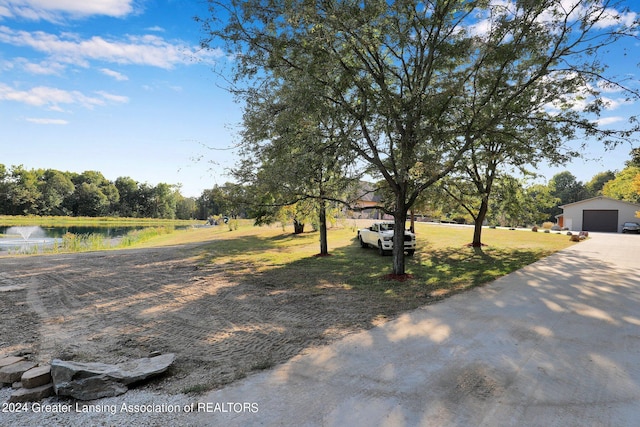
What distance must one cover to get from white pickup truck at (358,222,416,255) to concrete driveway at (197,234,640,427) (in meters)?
8.71

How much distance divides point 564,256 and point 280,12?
15.2 m

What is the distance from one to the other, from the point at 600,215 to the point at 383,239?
3515 centimetres

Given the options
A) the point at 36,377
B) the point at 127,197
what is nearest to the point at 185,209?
the point at 127,197

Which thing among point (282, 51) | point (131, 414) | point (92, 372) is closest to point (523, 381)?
point (131, 414)

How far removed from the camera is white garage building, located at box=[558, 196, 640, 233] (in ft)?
117

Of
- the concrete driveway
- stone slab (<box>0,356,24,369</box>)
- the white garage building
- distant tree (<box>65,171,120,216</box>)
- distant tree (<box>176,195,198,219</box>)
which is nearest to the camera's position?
the concrete driveway

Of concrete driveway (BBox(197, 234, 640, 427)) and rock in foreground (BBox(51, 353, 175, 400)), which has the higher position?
rock in foreground (BBox(51, 353, 175, 400))

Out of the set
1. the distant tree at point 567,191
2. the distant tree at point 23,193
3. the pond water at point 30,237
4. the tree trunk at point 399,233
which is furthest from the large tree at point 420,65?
the distant tree at point 23,193

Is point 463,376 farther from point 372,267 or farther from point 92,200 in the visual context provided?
point 92,200

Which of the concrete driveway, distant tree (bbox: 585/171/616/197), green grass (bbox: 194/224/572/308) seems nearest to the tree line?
green grass (bbox: 194/224/572/308)

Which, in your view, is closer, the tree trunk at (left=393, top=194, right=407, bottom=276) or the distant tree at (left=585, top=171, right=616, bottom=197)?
the tree trunk at (left=393, top=194, right=407, bottom=276)

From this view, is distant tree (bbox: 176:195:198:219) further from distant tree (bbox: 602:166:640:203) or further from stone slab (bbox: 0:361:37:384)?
stone slab (bbox: 0:361:37:384)

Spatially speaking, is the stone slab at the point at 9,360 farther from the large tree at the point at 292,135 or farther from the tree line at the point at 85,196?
the tree line at the point at 85,196

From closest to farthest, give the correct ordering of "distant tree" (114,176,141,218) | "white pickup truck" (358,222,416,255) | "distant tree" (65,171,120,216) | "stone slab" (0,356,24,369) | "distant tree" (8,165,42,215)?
"stone slab" (0,356,24,369)
"white pickup truck" (358,222,416,255)
"distant tree" (8,165,42,215)
"distant tree" (65,171,120,216)
"distant tree" (114,176,141,218)
